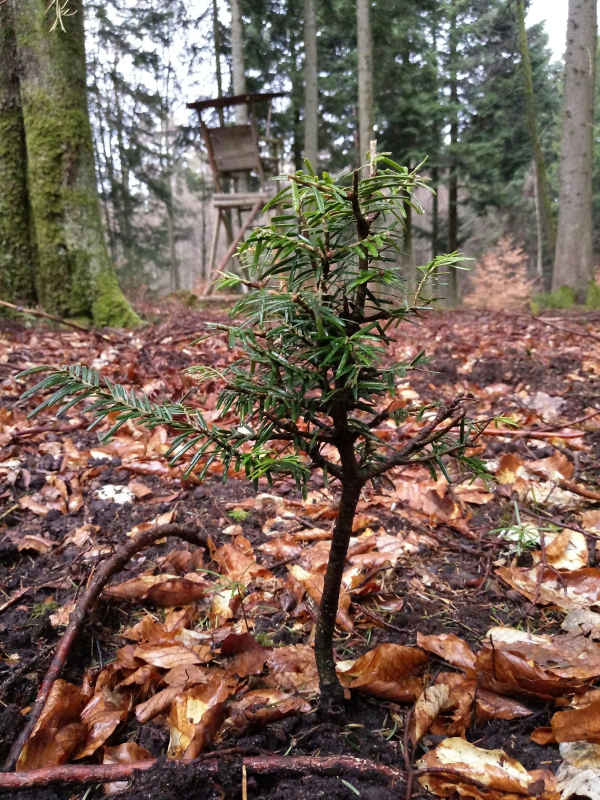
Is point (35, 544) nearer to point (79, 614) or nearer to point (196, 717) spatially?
point (79, 614)

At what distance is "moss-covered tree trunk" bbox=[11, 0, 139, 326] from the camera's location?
4.76 meters

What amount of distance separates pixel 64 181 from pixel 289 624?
16.5ft

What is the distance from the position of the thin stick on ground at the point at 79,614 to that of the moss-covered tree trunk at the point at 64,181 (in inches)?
156

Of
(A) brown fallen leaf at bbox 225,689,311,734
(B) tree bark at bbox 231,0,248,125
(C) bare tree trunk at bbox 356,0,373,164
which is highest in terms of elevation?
(B) tree bark at bbox 231,0,248,125

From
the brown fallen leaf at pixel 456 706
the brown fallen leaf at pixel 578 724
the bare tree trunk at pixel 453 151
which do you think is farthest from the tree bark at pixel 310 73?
the brown fallen leaf at pixel 578 724

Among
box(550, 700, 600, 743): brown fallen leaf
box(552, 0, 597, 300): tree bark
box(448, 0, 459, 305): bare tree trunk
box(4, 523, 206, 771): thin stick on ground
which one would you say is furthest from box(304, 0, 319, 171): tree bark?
box(550, 700, 600, 743): brown fallen leaf

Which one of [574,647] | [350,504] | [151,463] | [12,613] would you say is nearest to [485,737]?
[574,647]

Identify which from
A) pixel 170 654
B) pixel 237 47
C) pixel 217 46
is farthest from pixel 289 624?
pixel 217 46

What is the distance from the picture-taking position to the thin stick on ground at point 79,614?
0.92m

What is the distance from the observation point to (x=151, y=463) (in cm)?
216

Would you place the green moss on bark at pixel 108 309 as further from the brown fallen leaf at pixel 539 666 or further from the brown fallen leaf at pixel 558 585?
the brown fallen leaf at pixel 539 666

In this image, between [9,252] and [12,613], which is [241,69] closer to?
[9,252]

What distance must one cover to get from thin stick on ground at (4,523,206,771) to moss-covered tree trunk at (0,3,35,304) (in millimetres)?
4513

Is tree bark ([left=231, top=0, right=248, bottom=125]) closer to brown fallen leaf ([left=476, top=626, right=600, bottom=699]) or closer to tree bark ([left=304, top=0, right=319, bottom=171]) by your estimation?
tree bark ([left=304, top=0, right=319, bottom=171])
